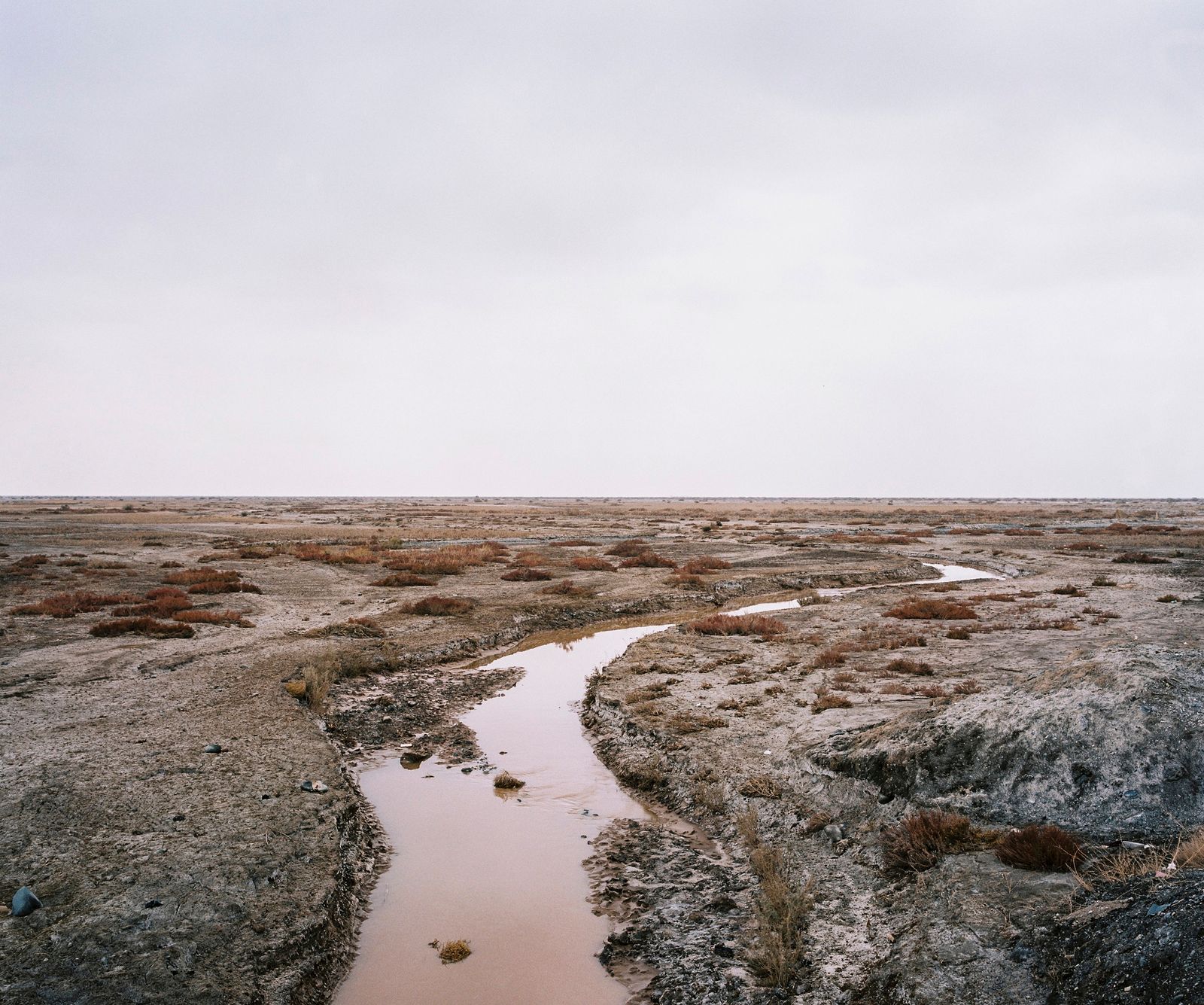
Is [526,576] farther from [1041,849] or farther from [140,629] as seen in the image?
[1041,849]

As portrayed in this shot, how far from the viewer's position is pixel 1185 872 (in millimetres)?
6098

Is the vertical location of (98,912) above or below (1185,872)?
below

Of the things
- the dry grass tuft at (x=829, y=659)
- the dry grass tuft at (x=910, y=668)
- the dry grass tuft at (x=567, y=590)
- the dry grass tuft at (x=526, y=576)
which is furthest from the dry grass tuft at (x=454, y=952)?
the dry grass tuft at (x=526, y=576)

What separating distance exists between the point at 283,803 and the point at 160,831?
170cm

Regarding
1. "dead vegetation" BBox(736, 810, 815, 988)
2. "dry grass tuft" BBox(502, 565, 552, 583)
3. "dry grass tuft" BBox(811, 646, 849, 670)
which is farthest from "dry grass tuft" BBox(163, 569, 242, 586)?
"dead vegetation" BBox(736, 810, 815, 988)

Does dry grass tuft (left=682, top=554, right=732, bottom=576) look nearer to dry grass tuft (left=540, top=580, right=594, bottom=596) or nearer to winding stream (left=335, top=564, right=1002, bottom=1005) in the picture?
dry grass tuft (left=540, top=580, right=594, bottom=596)

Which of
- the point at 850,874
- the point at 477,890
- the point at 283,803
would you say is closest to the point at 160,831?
the point at 283,803

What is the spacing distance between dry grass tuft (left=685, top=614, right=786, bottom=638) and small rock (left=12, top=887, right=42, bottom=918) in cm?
1971

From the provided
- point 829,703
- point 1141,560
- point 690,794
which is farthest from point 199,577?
point 1141,560

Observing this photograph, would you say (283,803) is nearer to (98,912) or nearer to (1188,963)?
(98,912)

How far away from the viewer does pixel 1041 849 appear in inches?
315

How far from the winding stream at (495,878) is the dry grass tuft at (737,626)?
8.78 meters

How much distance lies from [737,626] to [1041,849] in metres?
16.9

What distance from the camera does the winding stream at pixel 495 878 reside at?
781 centimetres
